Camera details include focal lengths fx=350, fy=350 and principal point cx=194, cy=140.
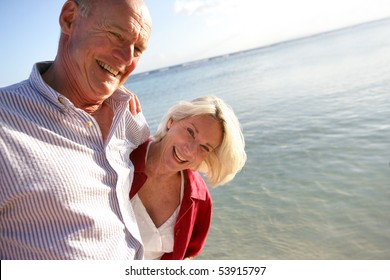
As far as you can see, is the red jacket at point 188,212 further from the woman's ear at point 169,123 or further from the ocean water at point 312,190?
the ocean water at point 312,190

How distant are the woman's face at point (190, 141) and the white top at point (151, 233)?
450mm

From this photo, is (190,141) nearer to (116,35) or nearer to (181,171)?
(181,171)

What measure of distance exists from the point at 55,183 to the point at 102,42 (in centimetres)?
88

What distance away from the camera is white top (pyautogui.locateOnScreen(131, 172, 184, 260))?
2936mm

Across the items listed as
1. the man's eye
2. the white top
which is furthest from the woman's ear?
the man's eye

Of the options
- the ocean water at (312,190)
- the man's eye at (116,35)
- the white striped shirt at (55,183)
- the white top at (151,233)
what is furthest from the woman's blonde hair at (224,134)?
the ocean water at (312,190)

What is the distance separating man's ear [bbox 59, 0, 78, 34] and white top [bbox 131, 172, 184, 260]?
56.2 inches

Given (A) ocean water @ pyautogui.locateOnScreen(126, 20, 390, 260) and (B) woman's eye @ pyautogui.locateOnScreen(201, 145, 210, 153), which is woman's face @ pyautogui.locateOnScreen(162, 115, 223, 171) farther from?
(A) ocean water @ pyautogui.locateOnScreen(126, 20, 390, 260)

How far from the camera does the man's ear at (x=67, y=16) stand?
219 centimetres

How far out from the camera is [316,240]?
4.82 meters

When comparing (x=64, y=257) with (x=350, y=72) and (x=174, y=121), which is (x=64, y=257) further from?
(x=350, y=72)

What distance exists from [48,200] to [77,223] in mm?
220
